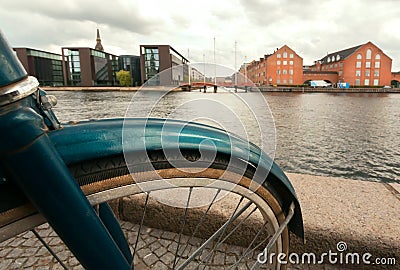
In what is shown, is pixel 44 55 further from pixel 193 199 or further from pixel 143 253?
pixel 193 199

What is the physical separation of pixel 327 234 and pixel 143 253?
57.0 inches

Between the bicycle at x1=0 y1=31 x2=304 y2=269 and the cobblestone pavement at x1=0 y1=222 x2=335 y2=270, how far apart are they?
0.99 meters

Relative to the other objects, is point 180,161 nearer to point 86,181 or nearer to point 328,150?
point 86,181

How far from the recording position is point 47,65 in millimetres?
59562

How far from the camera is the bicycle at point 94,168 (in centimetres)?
63

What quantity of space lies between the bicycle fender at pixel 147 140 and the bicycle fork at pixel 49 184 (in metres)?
0.08

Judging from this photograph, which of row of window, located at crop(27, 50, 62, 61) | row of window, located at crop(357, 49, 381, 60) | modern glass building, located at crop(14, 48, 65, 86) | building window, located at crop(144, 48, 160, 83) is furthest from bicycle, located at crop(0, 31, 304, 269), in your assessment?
row of window, located at crop(357, 49, 381, 60)

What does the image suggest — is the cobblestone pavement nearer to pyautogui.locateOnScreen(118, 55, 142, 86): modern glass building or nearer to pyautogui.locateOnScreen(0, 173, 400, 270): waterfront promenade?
pyautogui.locateOnScreen(0, 173, 400, 270): waterfront promenade

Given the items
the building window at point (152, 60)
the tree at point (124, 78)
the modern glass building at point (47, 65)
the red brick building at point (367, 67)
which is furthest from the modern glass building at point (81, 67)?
the red brick building at point (367, 67)

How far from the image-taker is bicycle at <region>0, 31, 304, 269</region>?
625 millimetres

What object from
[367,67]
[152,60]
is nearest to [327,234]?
[152,60]

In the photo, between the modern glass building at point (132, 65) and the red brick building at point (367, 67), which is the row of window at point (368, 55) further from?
the modern glass building at point (132, 65)

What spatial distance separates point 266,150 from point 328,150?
7.58m

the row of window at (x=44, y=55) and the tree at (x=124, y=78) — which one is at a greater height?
the row of window at (x=44, y=55)
